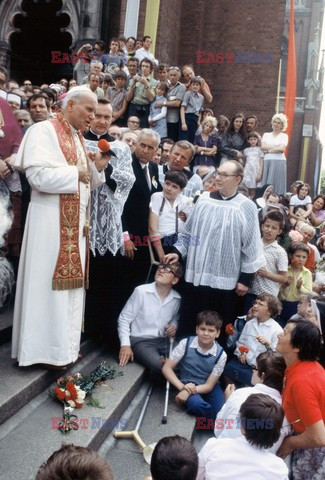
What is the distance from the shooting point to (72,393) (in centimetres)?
367

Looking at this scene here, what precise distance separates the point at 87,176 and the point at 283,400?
202 cm

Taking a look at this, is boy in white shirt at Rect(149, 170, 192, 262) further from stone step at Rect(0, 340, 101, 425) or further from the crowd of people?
stone step at Rect(0, 340, 101, 425)

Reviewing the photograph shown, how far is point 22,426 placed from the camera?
3.29m

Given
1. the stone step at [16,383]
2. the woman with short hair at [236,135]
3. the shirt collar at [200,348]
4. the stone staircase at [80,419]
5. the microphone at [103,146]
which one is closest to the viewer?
the stone staircase at [80,419]

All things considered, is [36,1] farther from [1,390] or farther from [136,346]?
[1,390]

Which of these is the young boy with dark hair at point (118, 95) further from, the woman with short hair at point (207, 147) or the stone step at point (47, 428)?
the stone step at point (47, 428)

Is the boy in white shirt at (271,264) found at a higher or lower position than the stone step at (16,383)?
higher

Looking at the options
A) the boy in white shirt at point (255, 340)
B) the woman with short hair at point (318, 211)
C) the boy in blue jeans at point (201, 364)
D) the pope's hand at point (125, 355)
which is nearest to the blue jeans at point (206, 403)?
the boy in blue jeans at point (201, 364)

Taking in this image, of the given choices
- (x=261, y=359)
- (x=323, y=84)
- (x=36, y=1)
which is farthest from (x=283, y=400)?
(x=323, y=84)

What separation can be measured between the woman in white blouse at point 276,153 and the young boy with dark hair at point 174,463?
8.29 m

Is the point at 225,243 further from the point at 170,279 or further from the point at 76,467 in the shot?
the point at 76,467

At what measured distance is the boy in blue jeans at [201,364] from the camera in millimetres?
4352

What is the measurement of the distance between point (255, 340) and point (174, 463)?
2.46 metres

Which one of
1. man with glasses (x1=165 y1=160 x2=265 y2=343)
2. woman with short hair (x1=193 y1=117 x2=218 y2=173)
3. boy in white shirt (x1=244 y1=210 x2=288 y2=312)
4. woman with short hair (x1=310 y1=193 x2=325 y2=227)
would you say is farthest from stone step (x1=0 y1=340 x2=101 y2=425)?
woman with short hair (x1=310 y1=193 x2=325 y2=227)
